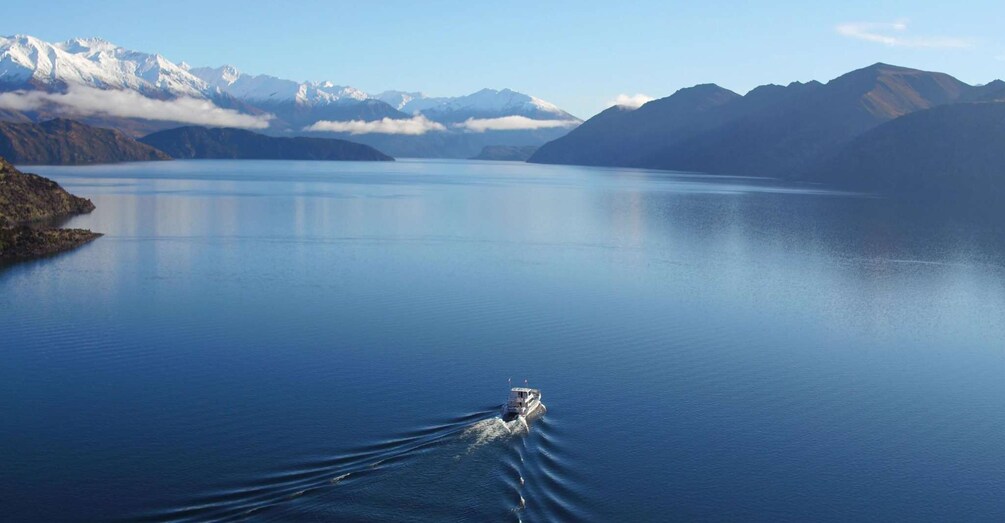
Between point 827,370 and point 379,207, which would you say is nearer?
point 827,370

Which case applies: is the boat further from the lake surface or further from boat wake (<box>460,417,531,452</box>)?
the lake surface

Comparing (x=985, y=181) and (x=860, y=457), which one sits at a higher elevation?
(x=985, y=181)

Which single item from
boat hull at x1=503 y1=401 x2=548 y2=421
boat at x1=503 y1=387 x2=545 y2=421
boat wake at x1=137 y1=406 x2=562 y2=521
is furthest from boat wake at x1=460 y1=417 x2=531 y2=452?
boat at x1=503 y1=387 x2=545 y2=421

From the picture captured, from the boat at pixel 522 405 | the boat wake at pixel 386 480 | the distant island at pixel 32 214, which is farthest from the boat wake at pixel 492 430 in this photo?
the distant island at pixel 32 214

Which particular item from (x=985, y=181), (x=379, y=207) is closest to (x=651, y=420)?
(x=379, y=207)

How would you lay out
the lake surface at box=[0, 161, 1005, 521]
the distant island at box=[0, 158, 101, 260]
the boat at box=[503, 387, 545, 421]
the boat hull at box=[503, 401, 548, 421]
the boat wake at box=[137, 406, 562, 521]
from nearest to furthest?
the boat wake at box=[137, 406, 562, 521] < the lake surface at box=[0, 161, 1005, 521] < the boat hull at box=[503, 401, 548, 421] < the boat at box=[503, 387, 545, 421] < the distant island at box=[0, 158, 101, 260]

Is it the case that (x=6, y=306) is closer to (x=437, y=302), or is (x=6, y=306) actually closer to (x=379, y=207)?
(x=437, y=302)
